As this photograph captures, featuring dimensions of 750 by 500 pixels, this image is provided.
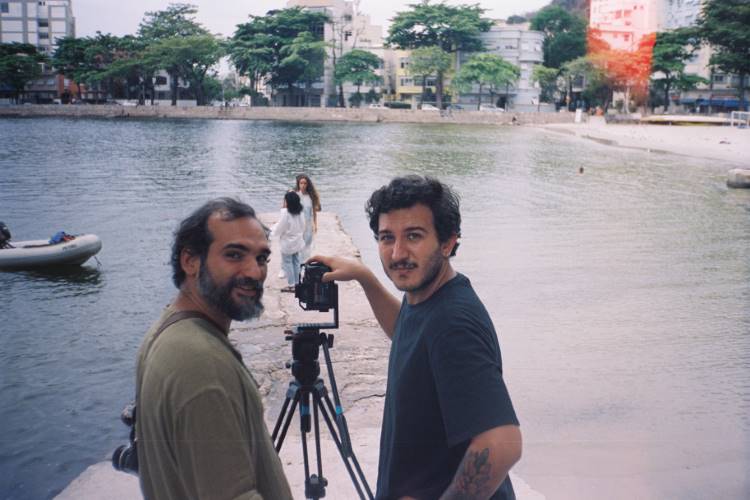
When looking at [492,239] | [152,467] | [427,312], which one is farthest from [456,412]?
[492,239]

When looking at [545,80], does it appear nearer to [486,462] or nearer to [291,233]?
[291,233]

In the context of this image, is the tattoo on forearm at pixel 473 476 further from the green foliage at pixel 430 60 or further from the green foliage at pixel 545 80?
the green foliage at pixel 430 60

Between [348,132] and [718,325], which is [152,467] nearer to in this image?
[718,325]

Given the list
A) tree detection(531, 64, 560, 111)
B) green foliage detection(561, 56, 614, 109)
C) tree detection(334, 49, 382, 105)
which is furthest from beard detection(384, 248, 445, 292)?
tree detection(334, 49, 382, 105)

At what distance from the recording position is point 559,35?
59.7 m

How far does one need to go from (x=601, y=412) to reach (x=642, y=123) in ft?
151

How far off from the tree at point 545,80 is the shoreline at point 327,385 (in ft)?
181

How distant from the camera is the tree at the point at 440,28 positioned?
200 ft

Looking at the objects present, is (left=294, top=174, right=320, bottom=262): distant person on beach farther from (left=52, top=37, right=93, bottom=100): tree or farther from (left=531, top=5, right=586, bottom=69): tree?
(left=531, top=5, right=586, bottom=69): tree

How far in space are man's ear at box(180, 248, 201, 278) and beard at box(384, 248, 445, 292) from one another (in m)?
0.42

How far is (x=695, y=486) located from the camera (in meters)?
3.22

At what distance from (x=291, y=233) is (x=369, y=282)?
481cm

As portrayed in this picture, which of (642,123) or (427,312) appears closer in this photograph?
(427,312)

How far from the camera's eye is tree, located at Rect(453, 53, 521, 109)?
2334 inches
